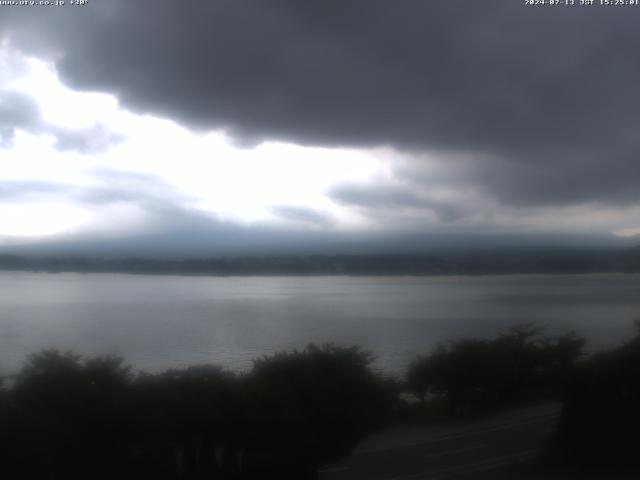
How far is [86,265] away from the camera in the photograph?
1862cm

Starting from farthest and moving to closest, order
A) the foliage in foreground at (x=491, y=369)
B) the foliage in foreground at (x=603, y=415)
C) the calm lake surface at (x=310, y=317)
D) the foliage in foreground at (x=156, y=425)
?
the calm lake surface at (x=310, y=317)
the foliage in foreground at (x=491, y=369)
the foliage in foreground at (x=603, y=415)
the foliage in foreground at (x=156, y=425)

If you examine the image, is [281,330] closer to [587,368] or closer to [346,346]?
[346,346]

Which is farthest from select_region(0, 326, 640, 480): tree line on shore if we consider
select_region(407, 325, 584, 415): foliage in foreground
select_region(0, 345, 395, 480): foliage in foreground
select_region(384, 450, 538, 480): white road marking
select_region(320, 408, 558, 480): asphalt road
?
select_region(407, 325, 584, 415): foliage in foreground

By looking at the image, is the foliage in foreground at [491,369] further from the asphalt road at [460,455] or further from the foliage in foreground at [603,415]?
the foliage in foreground at [603,415]

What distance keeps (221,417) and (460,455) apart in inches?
131

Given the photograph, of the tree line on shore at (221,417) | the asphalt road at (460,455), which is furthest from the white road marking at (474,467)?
the tree line on shore at (221,417)

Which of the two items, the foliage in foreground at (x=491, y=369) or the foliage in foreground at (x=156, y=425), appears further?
the foliage in foreground at (x=491, y=369)

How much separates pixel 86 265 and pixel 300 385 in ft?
37.1

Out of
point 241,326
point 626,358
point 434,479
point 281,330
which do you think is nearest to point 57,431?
point 434,479

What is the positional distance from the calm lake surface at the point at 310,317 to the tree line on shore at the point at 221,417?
1257 millimetres

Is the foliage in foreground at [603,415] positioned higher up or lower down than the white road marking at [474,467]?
higher up

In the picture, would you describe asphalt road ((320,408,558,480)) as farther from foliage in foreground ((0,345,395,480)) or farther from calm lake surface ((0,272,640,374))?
calm lake surface ((0,272,640,374))

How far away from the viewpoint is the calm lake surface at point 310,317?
12.5 metres

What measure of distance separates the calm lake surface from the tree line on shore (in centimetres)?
126
